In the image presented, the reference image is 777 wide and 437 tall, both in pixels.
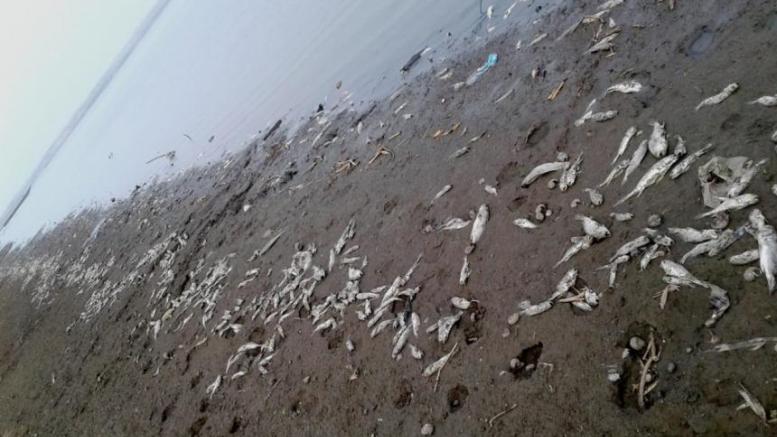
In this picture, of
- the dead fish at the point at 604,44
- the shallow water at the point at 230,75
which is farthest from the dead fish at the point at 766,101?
the shallow water at the point at 230,75

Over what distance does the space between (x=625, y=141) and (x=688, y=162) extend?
0.75 m

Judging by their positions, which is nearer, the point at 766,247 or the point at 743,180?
the point at 766,247

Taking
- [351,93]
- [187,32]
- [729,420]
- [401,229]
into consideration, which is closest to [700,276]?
[729,420]

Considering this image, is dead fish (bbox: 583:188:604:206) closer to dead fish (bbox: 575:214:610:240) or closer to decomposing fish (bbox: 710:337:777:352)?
dead fish (bbox: 575:214:610:240)

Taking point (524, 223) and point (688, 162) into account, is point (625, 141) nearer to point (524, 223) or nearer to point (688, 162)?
point (688, 162)

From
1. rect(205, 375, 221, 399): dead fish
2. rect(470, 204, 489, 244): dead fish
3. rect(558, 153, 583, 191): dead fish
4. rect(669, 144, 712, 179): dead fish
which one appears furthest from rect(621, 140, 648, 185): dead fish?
rect(205, 375, 221, 399): dead fish

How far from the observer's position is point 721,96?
4789mm

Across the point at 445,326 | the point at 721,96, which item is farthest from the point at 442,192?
the point at 721,96

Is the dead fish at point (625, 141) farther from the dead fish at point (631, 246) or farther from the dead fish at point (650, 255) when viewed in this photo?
the dead fish at point (650, 255)

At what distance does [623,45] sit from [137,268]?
428 inches

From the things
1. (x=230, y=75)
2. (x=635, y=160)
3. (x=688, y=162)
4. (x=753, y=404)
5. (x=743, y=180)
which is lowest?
(x=753, y=404)

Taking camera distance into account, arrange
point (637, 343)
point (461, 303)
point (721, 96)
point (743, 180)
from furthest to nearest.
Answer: point (461, 303), point (721, 96), point (743, 180), point (637, 343)

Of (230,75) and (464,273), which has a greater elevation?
(230,75)

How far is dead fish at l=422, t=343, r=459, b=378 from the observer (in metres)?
4.79
